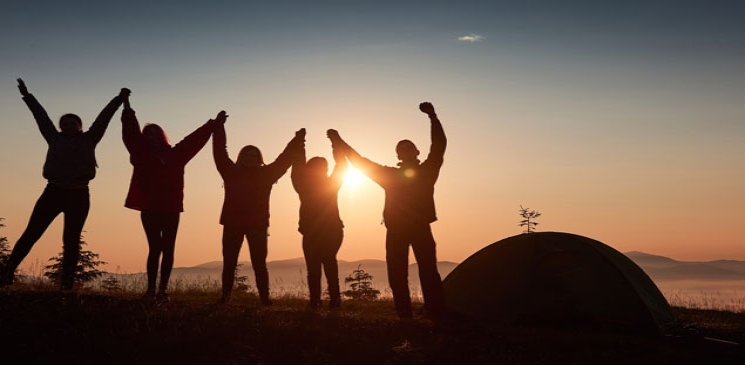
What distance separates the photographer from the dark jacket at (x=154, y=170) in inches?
377

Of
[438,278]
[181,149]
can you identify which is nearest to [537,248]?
[438,278]

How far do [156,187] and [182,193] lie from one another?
43 centimetres

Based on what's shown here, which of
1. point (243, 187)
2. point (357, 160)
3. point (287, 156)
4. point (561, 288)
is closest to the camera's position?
point (243, 187)

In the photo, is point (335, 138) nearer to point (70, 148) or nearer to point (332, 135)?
point (332, 135)

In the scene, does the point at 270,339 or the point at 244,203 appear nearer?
the point at 270,339

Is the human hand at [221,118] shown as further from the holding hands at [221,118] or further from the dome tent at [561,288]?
the dome tent at [561,288]

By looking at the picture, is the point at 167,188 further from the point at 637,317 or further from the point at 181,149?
the point at 637,317

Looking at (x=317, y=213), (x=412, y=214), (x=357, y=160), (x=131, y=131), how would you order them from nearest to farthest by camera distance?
(x=131, y=131) → (x=412, y=214) → (x=357, y=160) → (x=317, y=213)

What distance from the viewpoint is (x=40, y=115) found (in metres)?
10.1

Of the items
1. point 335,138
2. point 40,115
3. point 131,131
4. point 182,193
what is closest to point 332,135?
point 335,138

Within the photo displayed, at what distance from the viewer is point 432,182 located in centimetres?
1017

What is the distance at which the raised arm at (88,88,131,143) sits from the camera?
33.0 feet

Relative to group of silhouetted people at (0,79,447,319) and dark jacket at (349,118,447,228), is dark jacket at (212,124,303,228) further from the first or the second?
dark jacket at (349,118,447,228)

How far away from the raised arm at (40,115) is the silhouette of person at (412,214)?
17.1ft
